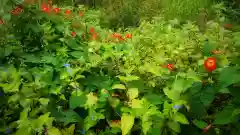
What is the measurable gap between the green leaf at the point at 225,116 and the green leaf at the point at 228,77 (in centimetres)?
10

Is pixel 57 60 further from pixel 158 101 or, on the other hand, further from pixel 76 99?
pixel 158 101

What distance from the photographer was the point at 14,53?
6.86ft

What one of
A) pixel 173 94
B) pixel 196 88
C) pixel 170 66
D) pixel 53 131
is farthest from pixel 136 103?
pixel 170 66

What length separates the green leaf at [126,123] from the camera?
1671 millimetres

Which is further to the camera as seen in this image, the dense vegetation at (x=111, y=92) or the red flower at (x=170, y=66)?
the red flower at (x=170, y=66)

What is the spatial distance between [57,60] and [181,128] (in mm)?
807

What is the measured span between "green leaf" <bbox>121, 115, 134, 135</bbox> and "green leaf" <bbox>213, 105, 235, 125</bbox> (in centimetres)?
35

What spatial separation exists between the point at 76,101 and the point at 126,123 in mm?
256

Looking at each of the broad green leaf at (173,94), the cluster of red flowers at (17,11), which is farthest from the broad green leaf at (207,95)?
the cluster of red flowers at (17,11)

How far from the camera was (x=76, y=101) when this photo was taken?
1.78 metres

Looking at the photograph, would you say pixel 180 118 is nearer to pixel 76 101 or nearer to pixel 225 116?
pixel 225 116

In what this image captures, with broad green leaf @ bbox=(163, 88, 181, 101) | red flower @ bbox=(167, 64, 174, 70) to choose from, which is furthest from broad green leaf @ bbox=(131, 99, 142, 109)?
red flower @ bbox=(167, 64, 174, 70)

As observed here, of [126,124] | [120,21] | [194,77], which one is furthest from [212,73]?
[120,21]

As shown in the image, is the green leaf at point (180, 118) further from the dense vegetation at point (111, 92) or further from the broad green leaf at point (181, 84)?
the broad green leaf at point (181, 84)
